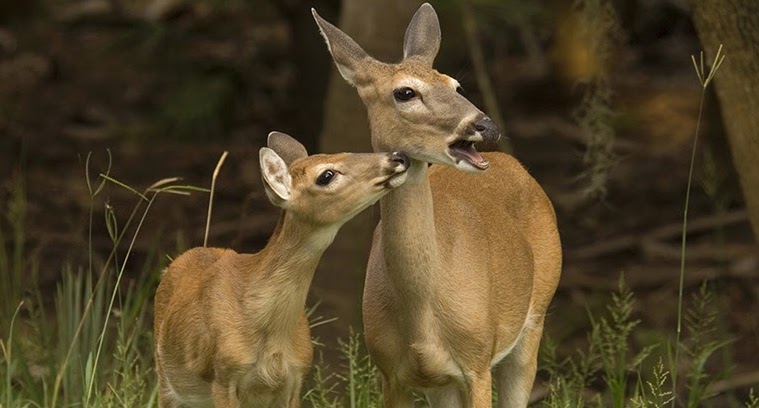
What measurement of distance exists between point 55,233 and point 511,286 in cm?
669

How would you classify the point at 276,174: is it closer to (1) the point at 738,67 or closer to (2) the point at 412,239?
(2) the point at 412,239

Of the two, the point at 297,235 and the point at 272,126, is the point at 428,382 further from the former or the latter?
the point at 272,126

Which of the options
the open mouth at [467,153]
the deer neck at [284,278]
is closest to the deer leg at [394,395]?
the deer neck at [284,278]

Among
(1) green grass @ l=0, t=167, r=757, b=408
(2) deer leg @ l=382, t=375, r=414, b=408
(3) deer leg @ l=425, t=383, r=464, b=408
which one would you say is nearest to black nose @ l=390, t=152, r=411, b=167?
(1) green grass @ l=0, t=167, r=757, b=408

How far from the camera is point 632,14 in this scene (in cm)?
1227

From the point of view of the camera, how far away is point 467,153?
5.93 m

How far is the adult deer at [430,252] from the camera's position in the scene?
6.00 meters

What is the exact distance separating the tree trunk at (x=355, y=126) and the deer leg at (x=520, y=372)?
6.49ft

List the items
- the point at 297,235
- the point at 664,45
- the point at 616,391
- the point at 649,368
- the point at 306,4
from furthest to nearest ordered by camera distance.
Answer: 1. the point at 664,45
2. the point at 306,4
3. the point at 649,368
4. the point at 616,391
5. the point at 297,235

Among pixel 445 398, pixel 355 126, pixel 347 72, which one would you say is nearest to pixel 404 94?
pixel 347 72

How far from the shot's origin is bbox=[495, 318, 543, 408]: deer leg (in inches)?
282

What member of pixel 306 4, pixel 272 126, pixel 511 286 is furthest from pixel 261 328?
pixel 272 126

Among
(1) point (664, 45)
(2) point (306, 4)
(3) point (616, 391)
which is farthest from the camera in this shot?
(1) point (664, 45)

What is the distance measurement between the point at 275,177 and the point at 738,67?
7.70 feet
